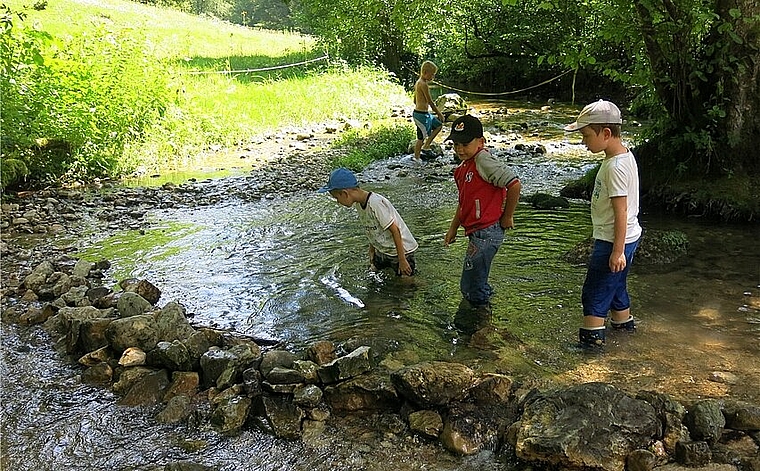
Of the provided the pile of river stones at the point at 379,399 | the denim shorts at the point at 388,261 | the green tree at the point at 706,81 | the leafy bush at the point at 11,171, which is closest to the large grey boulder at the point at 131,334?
the pile of river stones at the point at 379,399

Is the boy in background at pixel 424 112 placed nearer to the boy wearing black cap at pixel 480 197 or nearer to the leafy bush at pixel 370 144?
the leafy bush at pixel 370 144

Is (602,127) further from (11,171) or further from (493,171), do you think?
(11,171)

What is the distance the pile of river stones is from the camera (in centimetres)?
336

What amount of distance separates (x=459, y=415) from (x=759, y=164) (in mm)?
6622

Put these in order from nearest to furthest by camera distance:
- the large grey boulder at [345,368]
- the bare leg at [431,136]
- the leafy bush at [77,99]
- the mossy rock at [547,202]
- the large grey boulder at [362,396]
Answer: the large grey boulder at [362,396], the large grey boulder at [345,368], the mossy rock at [547,202], the leafy bush at [77,99], the bare leg at [431,136]

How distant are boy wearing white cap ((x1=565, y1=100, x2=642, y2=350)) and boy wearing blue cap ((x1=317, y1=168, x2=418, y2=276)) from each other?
1784 mm

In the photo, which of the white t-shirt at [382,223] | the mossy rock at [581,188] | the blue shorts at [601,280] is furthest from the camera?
the mossy rock at [581,188]

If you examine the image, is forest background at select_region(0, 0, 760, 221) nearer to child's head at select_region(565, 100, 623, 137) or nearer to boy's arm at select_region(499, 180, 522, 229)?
child's head at select_region(565, 100, 623, 137)

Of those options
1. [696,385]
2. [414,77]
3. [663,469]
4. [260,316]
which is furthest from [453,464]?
[414,77]

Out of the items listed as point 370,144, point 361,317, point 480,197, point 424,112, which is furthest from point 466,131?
point 370,144

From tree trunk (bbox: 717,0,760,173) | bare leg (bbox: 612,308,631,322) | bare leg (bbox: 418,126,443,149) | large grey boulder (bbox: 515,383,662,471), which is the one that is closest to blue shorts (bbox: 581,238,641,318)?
bare leg (bbox: 612,308,631,322)

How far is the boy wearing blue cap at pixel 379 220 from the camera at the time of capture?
5.64m

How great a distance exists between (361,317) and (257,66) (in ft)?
79.5

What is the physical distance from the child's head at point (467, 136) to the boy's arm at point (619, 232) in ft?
3.88
